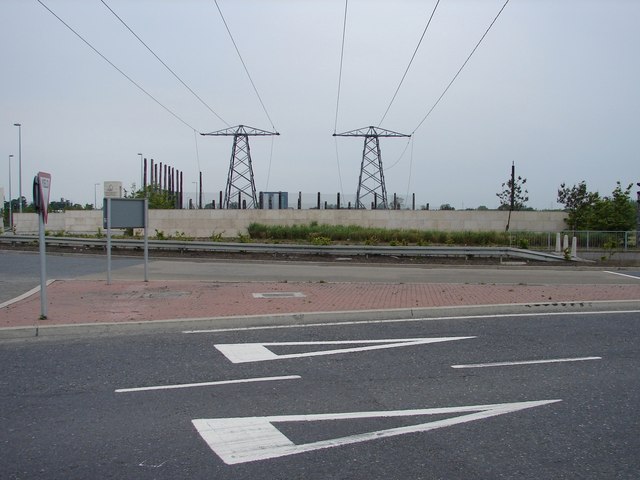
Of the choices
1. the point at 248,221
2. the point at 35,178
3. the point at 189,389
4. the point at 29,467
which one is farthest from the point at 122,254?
the point at 29,467

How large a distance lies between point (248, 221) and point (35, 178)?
949 inches

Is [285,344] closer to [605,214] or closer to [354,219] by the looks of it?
[354,219]

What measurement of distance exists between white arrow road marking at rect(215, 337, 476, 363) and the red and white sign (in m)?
3.78

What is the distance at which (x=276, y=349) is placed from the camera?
7.70m

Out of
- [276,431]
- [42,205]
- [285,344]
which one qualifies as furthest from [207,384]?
[42,205]

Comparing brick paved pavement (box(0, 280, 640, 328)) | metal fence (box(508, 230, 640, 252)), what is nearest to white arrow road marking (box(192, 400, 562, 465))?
brick paved pavement (box(0, 280, 640, 328))

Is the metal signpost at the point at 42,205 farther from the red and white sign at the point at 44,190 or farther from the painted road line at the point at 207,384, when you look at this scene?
the painted road line at the point at 207,384

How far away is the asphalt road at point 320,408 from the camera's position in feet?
13.4

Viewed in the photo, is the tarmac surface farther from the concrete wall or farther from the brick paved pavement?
the concrete wall

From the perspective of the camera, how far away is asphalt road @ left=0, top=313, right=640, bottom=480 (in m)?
4.09

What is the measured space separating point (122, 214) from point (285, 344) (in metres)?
7.78

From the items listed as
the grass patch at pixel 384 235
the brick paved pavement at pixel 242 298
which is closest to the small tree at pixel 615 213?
the grass patch at pixel 384 235

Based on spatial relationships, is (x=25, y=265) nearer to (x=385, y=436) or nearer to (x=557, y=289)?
(x=557, y=289)

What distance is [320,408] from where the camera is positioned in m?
5.29
